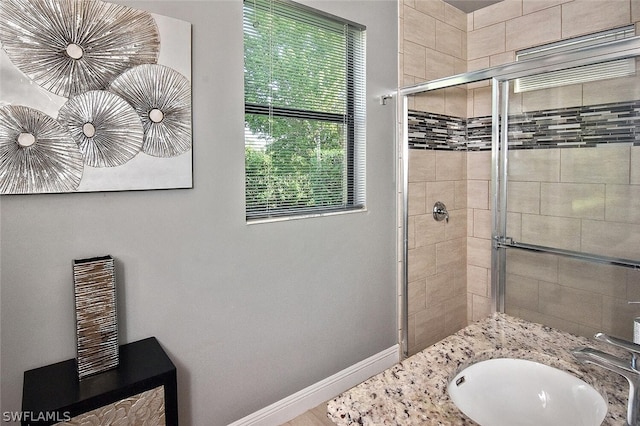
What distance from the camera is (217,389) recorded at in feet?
6.10

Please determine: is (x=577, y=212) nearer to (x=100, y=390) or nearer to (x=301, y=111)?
(x=301, y=111)

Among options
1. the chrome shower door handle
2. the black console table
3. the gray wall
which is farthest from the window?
the black console table

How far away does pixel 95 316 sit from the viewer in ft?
4.46

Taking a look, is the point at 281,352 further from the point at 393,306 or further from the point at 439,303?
the point at 439,303

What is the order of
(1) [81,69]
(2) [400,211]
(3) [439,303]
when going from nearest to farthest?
(1) [81,69]
(2) [400,211]
(3) [439,303]

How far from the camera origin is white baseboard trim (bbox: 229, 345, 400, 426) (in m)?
2.03

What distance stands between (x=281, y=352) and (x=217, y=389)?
38 cm

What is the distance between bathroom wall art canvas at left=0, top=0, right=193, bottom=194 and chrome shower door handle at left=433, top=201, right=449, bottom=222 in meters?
1.79

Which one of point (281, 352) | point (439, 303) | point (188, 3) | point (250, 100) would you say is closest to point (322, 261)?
point (281, 352)

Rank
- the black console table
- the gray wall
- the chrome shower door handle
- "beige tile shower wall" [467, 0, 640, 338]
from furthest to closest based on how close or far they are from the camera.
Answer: the chrome shower door handle, "beige tile shower wall" [467, 0, 640, 338], the gray wall, the black console table

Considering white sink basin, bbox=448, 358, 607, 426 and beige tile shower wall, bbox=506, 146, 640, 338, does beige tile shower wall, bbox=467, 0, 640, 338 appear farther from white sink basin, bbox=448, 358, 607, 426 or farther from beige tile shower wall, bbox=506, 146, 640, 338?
white sink basin, bbox=448, 358, 607, 426

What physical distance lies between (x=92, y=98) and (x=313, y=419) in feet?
6.31

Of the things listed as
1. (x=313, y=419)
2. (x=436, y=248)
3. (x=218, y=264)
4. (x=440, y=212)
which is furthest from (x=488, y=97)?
(x=313, y=419)

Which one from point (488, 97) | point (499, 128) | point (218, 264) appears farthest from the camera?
point (488, 97)
